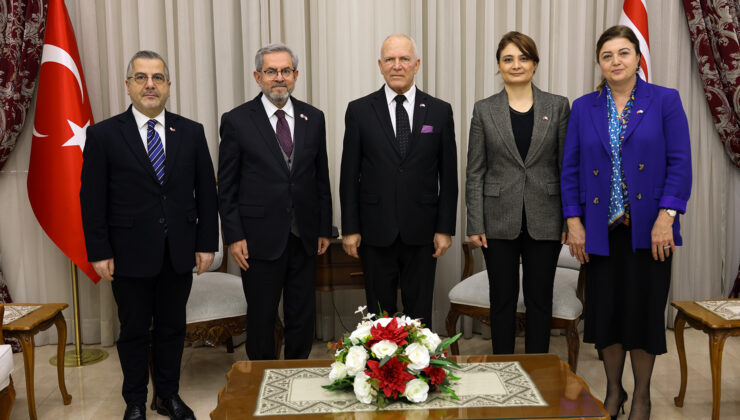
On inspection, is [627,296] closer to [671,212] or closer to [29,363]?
[671,212]

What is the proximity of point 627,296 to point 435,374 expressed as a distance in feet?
3.87

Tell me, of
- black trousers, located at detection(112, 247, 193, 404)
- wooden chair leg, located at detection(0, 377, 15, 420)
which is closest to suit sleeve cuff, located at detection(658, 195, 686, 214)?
black trousers, located at detection(112, 247, 193, 404)

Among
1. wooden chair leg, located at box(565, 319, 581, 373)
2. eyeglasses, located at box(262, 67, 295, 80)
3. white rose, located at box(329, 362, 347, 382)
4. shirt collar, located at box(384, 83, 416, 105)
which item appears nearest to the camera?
white rose, located at box(329, 362, 347, 382)

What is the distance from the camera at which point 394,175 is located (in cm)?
305

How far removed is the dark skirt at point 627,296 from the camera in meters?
2.76

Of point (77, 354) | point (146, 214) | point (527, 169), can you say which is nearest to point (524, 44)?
point (527, 169)

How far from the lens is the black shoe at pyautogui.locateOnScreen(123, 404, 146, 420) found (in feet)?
9.68

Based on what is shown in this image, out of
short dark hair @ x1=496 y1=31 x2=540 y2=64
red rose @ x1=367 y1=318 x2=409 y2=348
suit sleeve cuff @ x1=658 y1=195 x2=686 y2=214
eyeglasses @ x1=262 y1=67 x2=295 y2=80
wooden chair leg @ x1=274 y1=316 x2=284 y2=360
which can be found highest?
short dark hair @ x1=496 y1=31 x2=540 y2=64

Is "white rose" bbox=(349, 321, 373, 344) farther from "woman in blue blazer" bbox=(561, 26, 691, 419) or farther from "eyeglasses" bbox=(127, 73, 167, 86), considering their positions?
"eyeglasses" bbox=(127, 73, 167, 86)

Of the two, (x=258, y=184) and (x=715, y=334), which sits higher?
(x=258, y=184)

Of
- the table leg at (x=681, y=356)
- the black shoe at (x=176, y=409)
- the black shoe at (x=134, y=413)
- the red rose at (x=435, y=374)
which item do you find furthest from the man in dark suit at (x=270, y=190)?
the table leg at (x=681, y=356)

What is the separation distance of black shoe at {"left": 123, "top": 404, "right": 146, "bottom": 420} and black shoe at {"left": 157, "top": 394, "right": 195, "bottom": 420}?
0.12 meters

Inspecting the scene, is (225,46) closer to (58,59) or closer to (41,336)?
(58,59)

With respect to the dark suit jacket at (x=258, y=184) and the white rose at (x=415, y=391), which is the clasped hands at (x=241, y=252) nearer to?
the dark suit jacket at (x=258, y=184)
